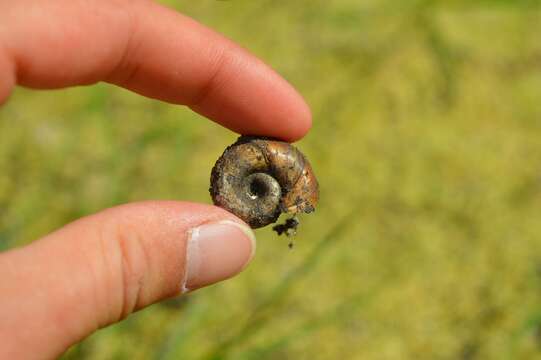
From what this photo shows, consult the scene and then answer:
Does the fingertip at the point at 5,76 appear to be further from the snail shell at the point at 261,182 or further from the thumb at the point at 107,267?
the snail shell at the point at 261,182

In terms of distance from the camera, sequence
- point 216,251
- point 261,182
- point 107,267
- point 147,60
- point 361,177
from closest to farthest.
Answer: point 107,267, point 216,251, point 261,182, point 147,60, point 361,177

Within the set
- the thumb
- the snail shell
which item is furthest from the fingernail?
the snail shell

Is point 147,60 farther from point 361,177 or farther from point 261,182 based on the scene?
point 361,177

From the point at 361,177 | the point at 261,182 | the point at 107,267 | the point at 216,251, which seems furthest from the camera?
the point at 361,177

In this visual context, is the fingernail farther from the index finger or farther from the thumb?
the index finger

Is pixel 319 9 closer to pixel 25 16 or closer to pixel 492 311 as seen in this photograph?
pixel 492 311

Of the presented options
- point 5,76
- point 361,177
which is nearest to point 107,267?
point 5,76

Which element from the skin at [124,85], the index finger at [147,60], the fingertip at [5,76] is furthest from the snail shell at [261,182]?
the fingertip at [5,76]

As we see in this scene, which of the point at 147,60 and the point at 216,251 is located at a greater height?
the point at 147,60
